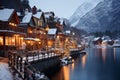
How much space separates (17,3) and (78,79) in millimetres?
67373

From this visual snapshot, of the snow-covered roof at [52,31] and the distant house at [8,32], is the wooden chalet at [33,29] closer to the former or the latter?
the distant house at [8,32]

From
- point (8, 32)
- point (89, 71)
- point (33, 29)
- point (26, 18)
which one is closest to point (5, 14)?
point (8, 32)

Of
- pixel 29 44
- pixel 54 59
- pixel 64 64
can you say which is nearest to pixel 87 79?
pixel 54 59

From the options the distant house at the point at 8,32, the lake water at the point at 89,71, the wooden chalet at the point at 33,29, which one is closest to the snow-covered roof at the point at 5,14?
the distant house at the point at 8,32

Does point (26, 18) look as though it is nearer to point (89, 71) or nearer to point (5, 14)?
point (5, 14)

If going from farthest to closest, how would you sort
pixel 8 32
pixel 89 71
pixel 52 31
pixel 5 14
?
pixel 52 31 → pixel 89 71 → pixel 5 14 → pixel 8 32

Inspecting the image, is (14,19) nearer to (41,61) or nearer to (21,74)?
(41,61)

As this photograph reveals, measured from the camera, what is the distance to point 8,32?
4609 centimetres

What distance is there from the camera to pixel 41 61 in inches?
1638

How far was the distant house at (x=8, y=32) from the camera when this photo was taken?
45906mm

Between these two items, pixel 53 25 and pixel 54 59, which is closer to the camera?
pixel 54 59

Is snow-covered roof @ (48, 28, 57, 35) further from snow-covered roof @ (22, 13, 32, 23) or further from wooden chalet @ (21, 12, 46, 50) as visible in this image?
snow-covered roof @ (22, 13, 32, 23)

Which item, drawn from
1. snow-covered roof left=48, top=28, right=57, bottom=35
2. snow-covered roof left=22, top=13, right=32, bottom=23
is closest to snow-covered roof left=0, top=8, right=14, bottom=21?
snow-covered roof left=22, top=13, right=32, bottom=23

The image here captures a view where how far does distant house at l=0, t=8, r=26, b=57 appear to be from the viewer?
45.9 m
